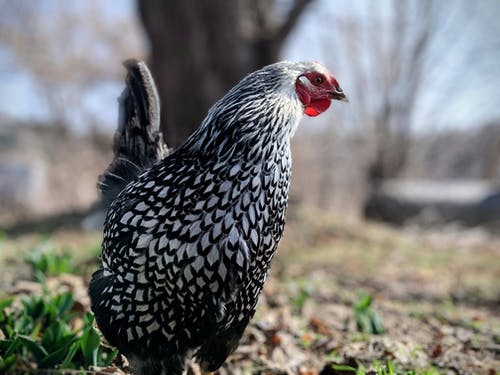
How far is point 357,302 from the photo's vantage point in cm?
397

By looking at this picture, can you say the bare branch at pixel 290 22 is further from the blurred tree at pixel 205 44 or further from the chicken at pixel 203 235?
the chicken at pixel 203 235

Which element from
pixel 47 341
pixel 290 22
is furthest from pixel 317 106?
pixel 290 22

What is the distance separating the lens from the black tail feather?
8.18 ft

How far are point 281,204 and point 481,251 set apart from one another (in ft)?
24.2

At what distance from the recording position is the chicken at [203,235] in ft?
6.05

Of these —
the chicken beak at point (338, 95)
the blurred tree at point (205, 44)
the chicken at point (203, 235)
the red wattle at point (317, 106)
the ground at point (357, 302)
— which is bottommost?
the ground at point (357, 302)

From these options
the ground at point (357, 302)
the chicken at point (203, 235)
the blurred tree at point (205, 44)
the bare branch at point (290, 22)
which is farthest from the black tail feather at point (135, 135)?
the bare branch at point (290, 22)

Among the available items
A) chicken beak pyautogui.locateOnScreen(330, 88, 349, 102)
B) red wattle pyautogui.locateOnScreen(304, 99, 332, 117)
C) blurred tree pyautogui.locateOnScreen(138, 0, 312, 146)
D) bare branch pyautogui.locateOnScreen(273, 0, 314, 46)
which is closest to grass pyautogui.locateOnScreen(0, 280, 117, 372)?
red wattle pyautogui.locateOnScreen(304, 99, 332, 117)

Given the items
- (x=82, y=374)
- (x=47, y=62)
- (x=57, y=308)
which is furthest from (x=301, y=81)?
(x=47, y=62)

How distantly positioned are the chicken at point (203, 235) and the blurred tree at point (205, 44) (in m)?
5.25

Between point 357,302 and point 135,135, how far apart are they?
2.52 m

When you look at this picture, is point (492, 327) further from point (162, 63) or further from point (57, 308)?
point (162, 63)

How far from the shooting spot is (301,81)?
221 cm

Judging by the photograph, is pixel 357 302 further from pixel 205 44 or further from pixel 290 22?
pixel 205 44
